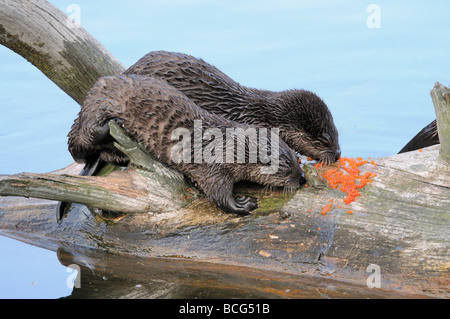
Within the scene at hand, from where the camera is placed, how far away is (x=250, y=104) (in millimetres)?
4113

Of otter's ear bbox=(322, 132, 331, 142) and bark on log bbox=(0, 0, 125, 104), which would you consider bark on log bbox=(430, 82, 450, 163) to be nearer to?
otter's ear bbox=(322, 132, 331, 142)

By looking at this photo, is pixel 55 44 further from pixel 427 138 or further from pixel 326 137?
pixel 427 138

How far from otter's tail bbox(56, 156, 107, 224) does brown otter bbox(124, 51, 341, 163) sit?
26.2 inches

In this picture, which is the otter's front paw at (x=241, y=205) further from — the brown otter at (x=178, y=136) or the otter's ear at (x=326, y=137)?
the otter's ear at (x=326, y=137)

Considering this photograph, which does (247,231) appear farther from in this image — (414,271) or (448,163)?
(448,163)

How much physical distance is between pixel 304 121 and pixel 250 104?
39cm

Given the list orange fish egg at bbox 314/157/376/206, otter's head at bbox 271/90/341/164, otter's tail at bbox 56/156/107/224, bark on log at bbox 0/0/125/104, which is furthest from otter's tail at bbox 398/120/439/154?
bark on log at bbox 0/0/125/104

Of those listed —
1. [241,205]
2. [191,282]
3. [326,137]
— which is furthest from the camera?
[326,137]

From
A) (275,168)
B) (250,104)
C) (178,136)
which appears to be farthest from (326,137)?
(178,136)

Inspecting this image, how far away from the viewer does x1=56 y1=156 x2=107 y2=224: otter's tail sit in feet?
12.6

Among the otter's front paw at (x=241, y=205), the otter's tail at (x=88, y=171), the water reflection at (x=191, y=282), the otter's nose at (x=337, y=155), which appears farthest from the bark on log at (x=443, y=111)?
the otter's tail at (x=88, y=171)

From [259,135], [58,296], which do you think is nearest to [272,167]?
[259,135]

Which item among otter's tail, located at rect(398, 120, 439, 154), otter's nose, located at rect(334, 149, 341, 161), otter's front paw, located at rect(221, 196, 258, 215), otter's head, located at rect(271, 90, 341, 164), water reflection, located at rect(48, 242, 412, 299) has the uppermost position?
otter's head, located at rect(271, 90, 341, 164)
